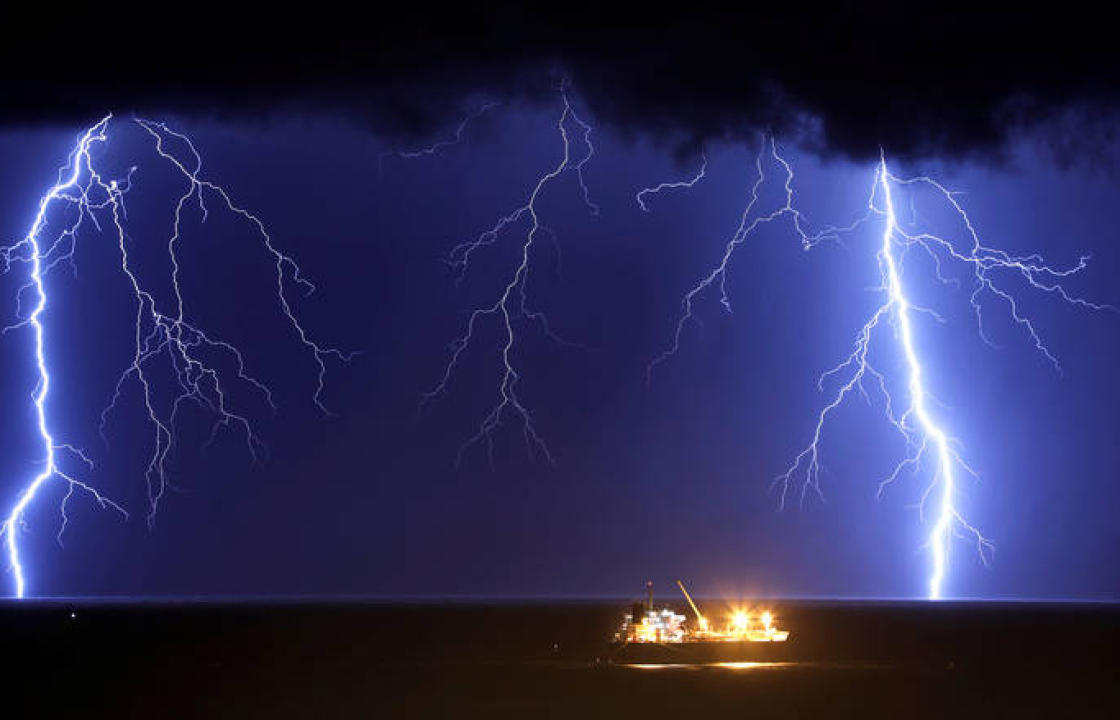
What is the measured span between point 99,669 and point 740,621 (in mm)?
15688

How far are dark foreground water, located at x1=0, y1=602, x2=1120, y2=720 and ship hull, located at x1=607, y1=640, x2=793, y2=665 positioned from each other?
80cm

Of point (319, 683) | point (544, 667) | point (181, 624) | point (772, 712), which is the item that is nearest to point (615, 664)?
point (544, 667)

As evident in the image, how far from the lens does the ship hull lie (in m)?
40.0

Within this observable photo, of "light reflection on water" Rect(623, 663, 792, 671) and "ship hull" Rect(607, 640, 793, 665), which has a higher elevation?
"ship hull" Rect(607, 640, 793, 665)

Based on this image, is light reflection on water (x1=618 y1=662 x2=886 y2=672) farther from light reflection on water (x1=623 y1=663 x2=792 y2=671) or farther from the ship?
the ship

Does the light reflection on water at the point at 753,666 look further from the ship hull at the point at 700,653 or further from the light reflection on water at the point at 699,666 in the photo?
the ship hull at the point at 700,653

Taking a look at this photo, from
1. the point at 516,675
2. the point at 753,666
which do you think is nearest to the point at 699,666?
the point at 753,666

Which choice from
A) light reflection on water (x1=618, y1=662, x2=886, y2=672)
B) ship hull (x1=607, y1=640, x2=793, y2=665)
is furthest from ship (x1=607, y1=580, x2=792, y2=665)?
light reflection on water (x1=618, y1=662, x2=886, y2=672)

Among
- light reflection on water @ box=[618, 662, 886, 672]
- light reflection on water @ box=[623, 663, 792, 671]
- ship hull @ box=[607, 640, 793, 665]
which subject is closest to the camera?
light reflection on water @ box=[618, 662, 886, 672]

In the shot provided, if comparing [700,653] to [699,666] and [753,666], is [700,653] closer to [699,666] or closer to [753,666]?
[699,666]

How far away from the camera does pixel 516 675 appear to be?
33.6 meters

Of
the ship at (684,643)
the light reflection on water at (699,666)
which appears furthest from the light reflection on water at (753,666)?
the ship at (684,643)

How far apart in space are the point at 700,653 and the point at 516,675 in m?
8.41

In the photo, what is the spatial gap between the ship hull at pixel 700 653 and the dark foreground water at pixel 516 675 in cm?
80
